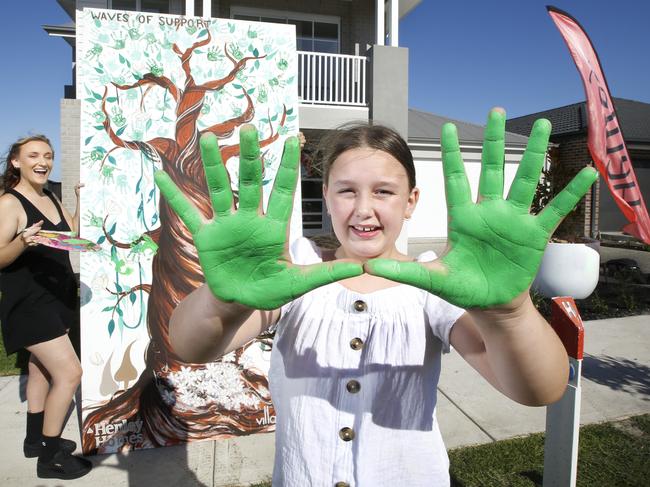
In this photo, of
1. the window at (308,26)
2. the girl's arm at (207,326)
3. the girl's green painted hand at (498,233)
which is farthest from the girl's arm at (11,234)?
the window at (308,26)

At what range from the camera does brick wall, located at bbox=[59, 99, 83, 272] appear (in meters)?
7.70

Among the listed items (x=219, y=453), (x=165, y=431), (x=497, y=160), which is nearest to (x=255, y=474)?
(x=219, y=453)

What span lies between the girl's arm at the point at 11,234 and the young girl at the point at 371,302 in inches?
72.2

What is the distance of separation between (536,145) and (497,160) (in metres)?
0.09

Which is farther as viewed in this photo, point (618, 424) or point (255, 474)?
point (618, 424)

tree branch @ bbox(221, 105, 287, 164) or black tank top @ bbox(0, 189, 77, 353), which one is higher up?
tree branch @ bbox(221, 105, 287, 164)

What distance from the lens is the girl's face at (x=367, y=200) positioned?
1166mm

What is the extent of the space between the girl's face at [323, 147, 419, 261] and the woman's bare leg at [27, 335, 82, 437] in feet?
7.28

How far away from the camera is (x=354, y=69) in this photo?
903 centimetres

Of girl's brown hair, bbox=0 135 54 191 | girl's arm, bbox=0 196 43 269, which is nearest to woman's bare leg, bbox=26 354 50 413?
girl's arm, bbox=0 196 43 269

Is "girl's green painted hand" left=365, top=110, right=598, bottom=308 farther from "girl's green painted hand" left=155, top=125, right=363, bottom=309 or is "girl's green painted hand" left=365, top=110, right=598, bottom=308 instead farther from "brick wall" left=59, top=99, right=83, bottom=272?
"brick wall" left=59, top=99, right=83, bottom=272

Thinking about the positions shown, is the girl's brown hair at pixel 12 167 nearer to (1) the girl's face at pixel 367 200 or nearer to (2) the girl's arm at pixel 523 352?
(1) the girl's face at pixel 367 200

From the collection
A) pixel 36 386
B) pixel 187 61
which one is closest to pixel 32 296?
pixel 36 386

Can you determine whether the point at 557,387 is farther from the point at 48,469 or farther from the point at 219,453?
the point at 48,469
